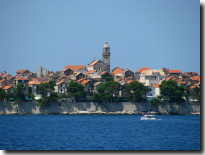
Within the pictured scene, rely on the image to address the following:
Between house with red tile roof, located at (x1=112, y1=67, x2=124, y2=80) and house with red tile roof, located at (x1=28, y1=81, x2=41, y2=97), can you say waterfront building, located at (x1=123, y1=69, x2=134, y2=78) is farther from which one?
house with red tile roof, located at (x1=28, y1=81, x2=41, y2=97)

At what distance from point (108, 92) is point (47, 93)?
929 cm

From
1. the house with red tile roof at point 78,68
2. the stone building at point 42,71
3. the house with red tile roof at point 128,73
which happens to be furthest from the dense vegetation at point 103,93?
the stone building at point 42,71

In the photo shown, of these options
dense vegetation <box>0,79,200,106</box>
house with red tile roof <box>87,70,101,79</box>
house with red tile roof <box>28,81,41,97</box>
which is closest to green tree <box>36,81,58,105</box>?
dense vegetation <box>0,79,200,106</box>

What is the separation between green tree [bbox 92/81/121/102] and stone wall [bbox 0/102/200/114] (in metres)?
1.00

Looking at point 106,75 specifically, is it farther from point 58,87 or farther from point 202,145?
point 202,145

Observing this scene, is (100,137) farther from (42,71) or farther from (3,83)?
(42,71)

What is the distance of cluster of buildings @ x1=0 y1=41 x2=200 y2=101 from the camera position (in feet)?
305

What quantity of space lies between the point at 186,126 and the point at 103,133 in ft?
42.4

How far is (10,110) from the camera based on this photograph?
83.3 m

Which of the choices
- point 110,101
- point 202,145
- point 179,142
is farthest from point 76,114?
point 202,145

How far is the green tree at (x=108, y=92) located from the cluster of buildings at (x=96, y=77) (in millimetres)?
3509

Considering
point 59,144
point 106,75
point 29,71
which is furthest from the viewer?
point 29,71

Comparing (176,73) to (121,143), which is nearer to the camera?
(121,143)

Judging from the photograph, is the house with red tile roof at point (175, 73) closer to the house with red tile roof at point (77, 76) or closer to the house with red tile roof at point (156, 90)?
the house with red tile roof at point (156, 90)
